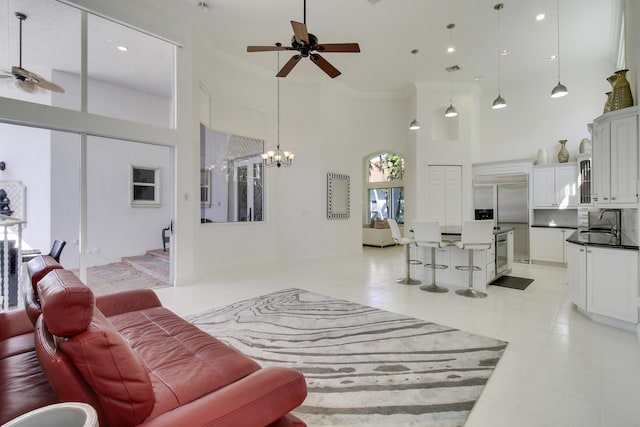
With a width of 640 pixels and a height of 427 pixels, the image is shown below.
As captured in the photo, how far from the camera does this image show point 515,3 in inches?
193

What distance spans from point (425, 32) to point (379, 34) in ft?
2.89

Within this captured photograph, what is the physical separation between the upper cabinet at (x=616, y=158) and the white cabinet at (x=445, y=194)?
13.6 feet

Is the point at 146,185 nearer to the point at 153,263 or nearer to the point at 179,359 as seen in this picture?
the point at 153,263

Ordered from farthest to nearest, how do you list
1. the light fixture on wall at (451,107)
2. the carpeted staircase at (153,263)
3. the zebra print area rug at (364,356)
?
the light fixture on wall at (451,107) < the carpeted staircase at (153,263) < the zebra print area rug at (364,356)

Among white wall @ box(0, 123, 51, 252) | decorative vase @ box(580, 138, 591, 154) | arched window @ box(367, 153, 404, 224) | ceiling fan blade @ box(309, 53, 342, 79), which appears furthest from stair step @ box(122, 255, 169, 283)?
decorative vase @ box(580, 138, 591, 154)

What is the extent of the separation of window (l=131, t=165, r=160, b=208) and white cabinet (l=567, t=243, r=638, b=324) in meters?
7.48

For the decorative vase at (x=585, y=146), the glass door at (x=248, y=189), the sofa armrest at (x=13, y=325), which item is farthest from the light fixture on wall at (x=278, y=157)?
the decorative vase at (x=585, y=146)

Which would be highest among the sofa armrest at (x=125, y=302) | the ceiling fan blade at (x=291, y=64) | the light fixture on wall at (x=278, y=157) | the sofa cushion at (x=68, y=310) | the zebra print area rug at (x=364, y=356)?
the ceiling fan blade at (x=291, y=64)

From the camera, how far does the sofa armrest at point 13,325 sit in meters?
2.09

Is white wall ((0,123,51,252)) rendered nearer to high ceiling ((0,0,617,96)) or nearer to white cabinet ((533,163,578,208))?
high ceiling ((0,0,617,96))

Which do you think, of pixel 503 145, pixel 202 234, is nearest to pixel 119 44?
pixel 202 234

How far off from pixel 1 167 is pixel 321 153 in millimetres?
5813

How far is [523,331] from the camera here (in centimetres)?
326

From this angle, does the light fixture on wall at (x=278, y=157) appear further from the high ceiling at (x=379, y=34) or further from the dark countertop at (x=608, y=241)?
the dark countertop at (x=608, y=241)
